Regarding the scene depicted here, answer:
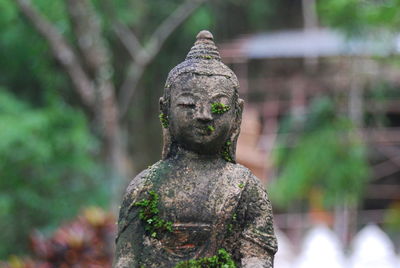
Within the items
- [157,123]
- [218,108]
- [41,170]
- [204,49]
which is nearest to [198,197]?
[218,108]

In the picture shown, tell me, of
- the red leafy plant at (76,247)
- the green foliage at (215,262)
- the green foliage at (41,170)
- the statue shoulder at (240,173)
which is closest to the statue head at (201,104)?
the statue shoulder at (240,173)

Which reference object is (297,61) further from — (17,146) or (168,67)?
(17,146)

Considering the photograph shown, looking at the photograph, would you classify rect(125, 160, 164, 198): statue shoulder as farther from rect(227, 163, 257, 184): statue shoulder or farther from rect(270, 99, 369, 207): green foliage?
rect(270, 99, 369, 207): green foliage

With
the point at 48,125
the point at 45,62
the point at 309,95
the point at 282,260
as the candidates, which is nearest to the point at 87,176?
the point at 48,125

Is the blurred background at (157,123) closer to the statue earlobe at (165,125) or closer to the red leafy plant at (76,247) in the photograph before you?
the red leafy plant at (76,247)

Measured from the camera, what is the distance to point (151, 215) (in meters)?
3.04

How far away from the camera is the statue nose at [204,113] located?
300 cm

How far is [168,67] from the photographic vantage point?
12.9m

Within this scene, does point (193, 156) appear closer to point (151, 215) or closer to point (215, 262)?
point (151, 215)

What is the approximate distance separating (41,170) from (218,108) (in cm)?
609

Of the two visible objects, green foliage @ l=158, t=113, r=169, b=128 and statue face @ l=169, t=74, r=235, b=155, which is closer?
statue face @ l=169, t=74, r=235, b=155

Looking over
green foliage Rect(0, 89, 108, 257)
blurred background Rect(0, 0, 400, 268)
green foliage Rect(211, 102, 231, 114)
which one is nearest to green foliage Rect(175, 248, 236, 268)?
green foliage Rect(211, 102, 231, 114)

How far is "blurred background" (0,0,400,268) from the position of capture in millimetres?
7918

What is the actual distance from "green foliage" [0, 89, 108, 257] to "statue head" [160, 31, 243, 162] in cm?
523
